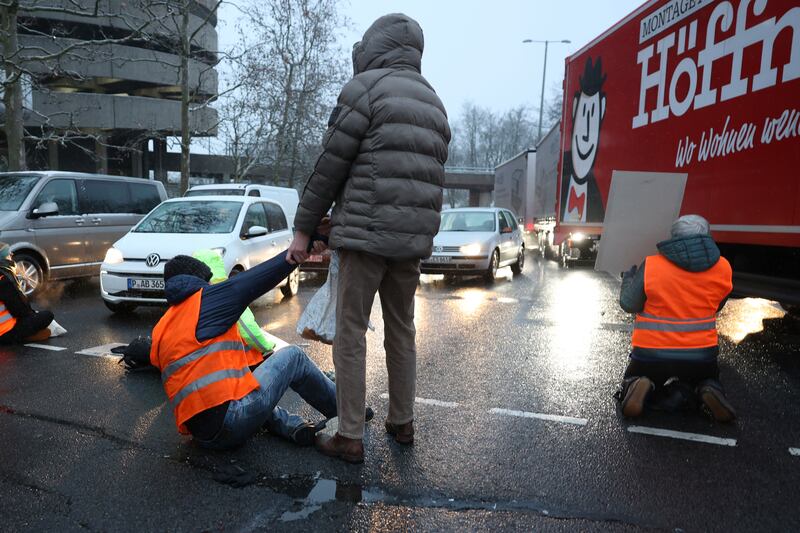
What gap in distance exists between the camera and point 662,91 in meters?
5.79

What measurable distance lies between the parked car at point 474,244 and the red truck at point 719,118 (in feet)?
13.3

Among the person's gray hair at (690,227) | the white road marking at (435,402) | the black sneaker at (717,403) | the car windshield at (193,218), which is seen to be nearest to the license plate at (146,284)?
the car windshield at (193,218)

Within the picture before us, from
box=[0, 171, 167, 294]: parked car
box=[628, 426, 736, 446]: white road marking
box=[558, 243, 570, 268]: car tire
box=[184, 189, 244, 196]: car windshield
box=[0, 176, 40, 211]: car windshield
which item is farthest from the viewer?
box=[558, 243, 570, 268]: car tire

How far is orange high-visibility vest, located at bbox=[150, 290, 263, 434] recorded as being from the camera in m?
2.95

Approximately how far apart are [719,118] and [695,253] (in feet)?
6.42

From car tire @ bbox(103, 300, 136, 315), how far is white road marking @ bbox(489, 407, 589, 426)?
5.20 metres

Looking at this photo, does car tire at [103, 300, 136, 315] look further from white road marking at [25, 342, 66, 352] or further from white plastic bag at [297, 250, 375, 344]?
white plastic bag at [297, 250, 375, 344]

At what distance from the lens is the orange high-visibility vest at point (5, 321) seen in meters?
5.61

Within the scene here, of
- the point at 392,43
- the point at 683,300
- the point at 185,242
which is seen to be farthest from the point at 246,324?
the point at 185,242

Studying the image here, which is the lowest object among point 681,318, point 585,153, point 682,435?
point 682,435

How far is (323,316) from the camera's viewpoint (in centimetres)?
315

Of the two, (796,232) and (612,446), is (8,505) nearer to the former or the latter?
(612,446)

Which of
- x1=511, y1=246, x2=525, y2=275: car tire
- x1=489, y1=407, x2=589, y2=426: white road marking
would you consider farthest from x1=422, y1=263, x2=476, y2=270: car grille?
x1=489, y1=407, x2=589, y2=426: white road marking

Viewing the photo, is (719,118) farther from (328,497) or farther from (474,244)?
(474,244)
